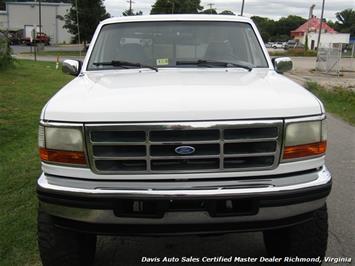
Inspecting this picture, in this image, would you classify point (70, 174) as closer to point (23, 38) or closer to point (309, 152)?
point (309, 152)

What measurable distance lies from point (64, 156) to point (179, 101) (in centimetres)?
77

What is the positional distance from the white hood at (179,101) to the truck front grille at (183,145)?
0.06 metres

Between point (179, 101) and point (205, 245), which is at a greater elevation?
point (179, 101)

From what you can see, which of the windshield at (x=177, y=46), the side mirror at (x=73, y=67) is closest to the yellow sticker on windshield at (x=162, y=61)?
the windshield at (x=177, y=46)

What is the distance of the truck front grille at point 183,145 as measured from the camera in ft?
9.99

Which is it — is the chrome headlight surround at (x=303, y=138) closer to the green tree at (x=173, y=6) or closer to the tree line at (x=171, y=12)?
the tree line at (x=171, y=12)

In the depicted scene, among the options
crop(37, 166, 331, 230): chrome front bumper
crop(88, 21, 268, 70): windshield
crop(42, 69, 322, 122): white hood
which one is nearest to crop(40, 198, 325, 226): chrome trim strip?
crop(37, 166, 331, 230): chrome front bumper

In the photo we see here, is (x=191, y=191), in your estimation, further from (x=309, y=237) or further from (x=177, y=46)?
(x=177, y=46)

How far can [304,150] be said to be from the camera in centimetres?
324

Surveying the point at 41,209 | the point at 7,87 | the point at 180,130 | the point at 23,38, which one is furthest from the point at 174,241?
the point at 23,38

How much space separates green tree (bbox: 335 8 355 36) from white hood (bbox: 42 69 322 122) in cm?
13167

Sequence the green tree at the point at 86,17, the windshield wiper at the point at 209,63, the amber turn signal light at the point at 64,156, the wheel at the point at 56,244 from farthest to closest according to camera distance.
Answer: the green tree at the point at 86,17 < the windshield wiper at the point at 209,63 < the wheel at the point at 56,244 < the amber turn signal light at the point at 64,156

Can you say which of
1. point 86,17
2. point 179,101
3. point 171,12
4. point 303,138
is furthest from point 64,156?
point 171,12

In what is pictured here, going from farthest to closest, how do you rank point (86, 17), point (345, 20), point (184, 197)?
point (345, 20) → point (86, 17) → point (184, 197)
